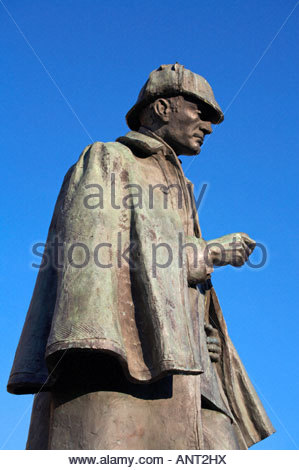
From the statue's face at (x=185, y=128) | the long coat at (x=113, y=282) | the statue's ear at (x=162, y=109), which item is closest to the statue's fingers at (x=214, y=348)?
the long coat at (x=113, y=282)

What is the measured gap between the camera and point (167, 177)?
709 centimetres

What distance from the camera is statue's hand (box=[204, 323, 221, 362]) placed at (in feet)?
23.0

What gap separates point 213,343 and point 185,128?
6.46 feet

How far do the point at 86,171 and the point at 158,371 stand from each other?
5.88 ft

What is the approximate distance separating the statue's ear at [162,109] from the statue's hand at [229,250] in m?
1.31

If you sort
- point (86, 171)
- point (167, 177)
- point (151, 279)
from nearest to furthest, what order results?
Result: point (151, 279)
point (86, 171)
point (167, 177)

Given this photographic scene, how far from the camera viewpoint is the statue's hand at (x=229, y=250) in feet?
22.0

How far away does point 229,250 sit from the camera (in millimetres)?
6734

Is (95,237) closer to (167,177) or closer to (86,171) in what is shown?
(86,171)

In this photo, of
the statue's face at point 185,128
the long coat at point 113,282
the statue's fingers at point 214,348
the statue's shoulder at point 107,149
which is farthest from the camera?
the statue's face at point 185,128

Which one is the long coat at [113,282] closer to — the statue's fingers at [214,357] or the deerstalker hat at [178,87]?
the statue's fingers at [214,357]

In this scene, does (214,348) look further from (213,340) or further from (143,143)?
(143,143)

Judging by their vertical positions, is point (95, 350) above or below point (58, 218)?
below
